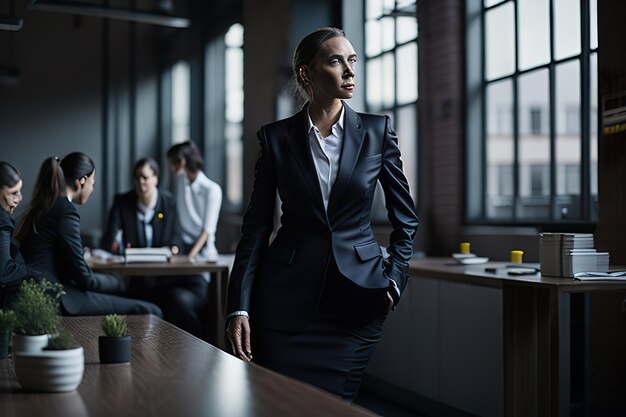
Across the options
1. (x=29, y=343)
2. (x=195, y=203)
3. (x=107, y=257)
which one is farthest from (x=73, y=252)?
(x=29, y=343)

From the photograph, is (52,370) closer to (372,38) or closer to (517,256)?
(517,256)

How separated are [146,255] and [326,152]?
342cm

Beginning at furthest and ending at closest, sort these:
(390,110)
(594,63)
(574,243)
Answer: (390,110)
(594,63)
(574,243)

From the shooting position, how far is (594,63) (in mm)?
5035

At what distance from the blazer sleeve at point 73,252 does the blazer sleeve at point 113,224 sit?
5.41 ft

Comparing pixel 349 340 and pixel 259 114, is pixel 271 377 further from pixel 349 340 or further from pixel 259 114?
pixel 259 114

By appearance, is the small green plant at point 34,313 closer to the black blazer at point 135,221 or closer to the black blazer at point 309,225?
the black blazer at point 309,225

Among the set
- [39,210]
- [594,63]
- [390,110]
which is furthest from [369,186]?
[390,110]

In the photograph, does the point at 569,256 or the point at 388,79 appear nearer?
the point at 569,256

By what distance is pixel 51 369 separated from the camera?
1.76 metres

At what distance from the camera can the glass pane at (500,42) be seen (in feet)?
19.6

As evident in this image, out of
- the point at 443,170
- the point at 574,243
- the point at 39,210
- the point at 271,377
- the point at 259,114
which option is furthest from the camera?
the point at 259,114

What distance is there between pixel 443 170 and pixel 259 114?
12.3 feet

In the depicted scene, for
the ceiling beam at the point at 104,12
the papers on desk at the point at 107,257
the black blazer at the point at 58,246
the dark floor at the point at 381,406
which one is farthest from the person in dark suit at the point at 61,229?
the ceiling beam at the point at 104,12
